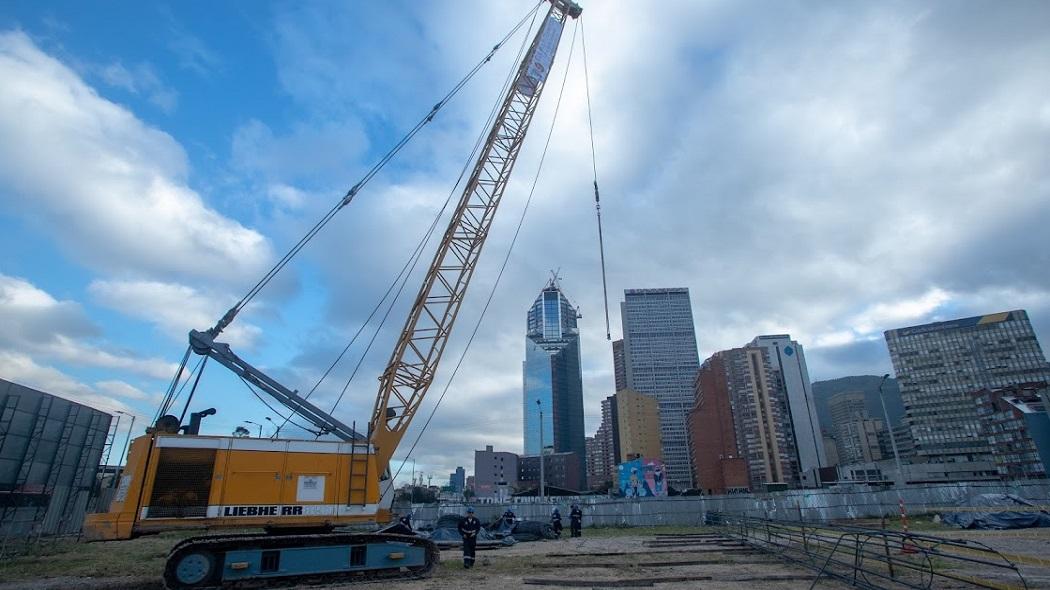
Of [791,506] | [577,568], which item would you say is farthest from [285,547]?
[791,506]

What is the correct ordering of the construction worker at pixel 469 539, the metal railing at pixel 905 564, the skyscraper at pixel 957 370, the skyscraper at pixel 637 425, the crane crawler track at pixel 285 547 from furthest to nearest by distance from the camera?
the skyscraper at pixel 637 425 → the skyscraper at pixel 957 370 → the construction worker at pixel 469 539 → the crane crawler track at pixel 285 547 → the metal railing at pixel 905 564

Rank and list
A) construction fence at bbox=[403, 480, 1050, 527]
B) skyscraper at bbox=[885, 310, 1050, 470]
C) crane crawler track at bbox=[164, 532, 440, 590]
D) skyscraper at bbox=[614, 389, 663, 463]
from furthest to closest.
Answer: skyscraper at bbox=[614, 389, 663, 463], skyscraper at bbox=[885, 310, 1050, 470], construction fence at bbox=[403, 480, 1050, 527], crane crawler track at bbox=[164, 532, 440, 590]

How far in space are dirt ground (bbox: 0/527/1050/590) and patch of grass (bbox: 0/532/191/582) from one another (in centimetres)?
3

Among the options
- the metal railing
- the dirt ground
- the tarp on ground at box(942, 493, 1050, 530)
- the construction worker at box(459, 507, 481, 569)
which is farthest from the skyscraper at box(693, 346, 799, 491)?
the construction worker at box(459, 507, 481, 569)

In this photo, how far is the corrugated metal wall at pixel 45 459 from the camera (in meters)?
28.8

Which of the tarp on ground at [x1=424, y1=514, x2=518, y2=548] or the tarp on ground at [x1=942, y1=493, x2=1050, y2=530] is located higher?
the tarp on ground at [x1=942, y1=493, x2=1050, y2=530]

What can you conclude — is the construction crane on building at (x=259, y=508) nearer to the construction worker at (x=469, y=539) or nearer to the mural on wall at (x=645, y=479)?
the construction worker at (x=469, y=539)

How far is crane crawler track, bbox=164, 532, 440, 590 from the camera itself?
1188 centimetres

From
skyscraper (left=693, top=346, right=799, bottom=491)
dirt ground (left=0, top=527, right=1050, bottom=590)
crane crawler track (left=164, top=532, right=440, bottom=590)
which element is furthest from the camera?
skyscraper (left=693, top=346, right=799, bottom=491)

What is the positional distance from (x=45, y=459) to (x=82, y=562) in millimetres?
20847

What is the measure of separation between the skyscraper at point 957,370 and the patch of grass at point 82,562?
134m

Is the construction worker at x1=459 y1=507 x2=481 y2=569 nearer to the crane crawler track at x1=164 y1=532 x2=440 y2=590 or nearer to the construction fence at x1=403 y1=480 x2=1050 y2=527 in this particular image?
the crane crawler track at x1=164 y1=532 x2=440 y2=590

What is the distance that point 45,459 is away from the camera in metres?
31.8

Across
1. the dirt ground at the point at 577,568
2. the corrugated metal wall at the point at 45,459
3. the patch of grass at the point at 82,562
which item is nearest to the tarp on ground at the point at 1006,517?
the dirt ground at the point at 577,568
